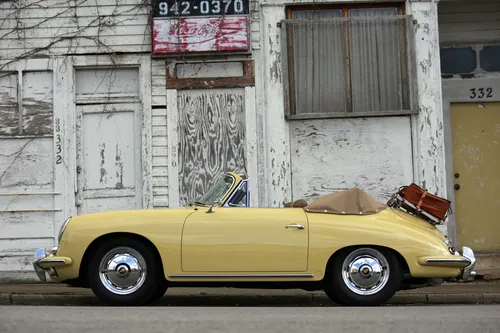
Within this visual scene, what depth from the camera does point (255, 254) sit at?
9.91m

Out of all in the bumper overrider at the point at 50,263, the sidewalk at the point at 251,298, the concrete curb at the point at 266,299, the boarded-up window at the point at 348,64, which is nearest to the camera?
the bumper overrider at the point at 50,263

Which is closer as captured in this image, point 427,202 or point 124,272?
point 124,272

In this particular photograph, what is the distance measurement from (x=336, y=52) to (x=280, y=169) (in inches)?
75.6

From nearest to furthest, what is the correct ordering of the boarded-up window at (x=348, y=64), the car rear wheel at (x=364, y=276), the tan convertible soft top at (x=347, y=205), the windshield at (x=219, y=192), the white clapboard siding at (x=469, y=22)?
the car rear wheel at (x=364, y=276), the tan convertible soft top at (x=347, y=205), the windshield at (x=219, y=192), the boarded-up window at (x=348, y=64), the white clapboard siding at (x=469, y=22)

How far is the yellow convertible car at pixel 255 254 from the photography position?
9.88 m

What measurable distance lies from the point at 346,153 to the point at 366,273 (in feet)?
17.2

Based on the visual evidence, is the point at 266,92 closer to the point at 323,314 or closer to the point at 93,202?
the point at 93,202

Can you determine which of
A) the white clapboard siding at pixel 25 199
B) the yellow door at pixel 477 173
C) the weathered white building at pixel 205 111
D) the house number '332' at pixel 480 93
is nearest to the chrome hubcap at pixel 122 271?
the weathered white building at pixel 205 111

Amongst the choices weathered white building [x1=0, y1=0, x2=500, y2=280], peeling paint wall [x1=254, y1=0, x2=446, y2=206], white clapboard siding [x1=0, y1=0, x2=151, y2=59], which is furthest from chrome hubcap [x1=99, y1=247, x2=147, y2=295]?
white clapboard siding [x1=0, y1=0, x2=151, y2=59]

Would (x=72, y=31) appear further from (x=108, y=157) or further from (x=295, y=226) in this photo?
(x=295, y=226)

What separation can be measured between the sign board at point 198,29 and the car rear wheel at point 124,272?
545 centimetres

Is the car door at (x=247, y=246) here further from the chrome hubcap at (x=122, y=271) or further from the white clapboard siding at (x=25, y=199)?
the white clapboard siding at (x=25, y=199)

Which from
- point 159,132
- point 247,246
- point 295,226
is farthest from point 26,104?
point 295,226

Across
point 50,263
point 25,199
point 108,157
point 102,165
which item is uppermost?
point 108,157
